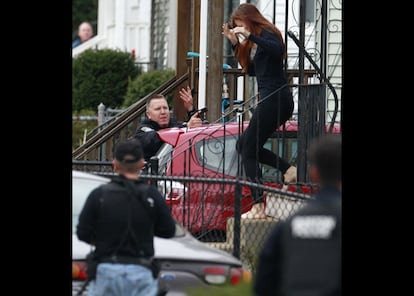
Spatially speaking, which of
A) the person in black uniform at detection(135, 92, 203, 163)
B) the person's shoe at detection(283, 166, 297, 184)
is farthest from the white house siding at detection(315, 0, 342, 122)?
the person's shoe at detection(283, 166, 297, 184)

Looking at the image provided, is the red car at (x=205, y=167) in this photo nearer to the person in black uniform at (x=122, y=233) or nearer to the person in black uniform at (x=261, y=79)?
the person in black uniform at (x=261, y=79)

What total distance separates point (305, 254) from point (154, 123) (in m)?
6.96

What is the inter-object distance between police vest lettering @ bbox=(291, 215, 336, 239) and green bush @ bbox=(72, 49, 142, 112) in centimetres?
2415

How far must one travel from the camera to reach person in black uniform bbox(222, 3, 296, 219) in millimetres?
10680

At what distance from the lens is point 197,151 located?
1198 centimetres

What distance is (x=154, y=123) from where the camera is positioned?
13.0 meters

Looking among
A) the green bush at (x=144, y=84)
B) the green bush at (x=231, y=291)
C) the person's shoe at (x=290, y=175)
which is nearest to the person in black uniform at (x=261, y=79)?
the person's shoe at (x=290, y=175)

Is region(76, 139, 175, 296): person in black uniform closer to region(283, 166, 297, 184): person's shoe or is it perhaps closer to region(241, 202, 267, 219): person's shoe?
region(241, 202, 267, 219): person's shoe

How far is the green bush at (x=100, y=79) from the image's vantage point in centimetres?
3031

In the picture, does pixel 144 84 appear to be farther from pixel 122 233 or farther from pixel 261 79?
pixel 122 233

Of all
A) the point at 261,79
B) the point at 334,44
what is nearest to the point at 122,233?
the point at 261,79
